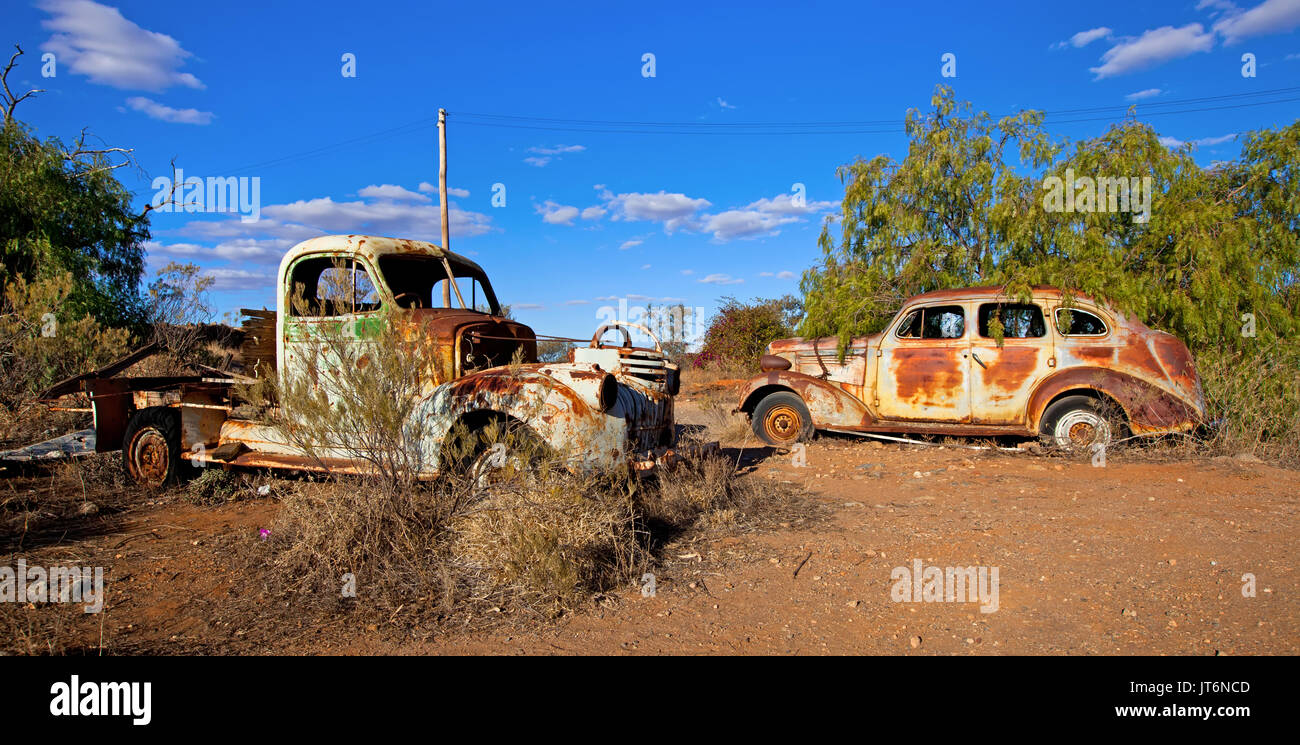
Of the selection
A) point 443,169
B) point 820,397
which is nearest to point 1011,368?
point 820,397

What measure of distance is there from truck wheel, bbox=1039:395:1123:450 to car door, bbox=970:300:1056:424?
310 mm

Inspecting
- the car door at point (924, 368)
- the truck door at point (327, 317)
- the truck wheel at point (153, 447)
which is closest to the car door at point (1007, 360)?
the car door at point (924, 368)

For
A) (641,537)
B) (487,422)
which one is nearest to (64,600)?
(487,422)

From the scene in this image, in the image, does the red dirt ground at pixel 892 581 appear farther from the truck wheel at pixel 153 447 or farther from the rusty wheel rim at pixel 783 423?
the rusty wheel rim at pixel 783 423

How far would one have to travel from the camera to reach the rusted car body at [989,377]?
701 centimetres

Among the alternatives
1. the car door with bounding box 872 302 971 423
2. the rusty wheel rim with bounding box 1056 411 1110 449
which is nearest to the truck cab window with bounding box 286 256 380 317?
the car door with bounding box 872 302 971 423

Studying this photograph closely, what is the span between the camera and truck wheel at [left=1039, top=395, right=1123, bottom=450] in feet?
23.2

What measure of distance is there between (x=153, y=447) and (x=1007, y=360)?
8897mm

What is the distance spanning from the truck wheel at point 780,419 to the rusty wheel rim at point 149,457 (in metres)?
6.52

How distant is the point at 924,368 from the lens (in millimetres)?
7992

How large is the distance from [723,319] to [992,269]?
8.15 m

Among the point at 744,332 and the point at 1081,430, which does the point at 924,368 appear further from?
the point at 744,332

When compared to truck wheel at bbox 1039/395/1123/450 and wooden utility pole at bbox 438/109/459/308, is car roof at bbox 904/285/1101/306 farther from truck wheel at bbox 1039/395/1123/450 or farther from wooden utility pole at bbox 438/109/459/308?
wooden utility pole at bbox 438/109/459/308
